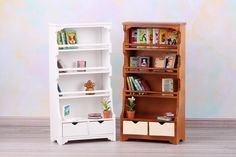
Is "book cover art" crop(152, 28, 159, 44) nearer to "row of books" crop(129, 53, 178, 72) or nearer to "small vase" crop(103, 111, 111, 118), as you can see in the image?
"row of books" crop(129, 53, 178, 72)

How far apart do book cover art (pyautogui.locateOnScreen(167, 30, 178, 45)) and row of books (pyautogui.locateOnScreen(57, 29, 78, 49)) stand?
2.78 ft

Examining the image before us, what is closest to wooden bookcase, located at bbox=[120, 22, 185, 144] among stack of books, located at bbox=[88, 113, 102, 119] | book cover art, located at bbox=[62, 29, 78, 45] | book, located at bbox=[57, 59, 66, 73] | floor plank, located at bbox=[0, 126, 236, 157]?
floor plank, located at bbox=[0, 126, 236, 157]

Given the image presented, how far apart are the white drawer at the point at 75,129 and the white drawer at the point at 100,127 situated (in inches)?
2.2

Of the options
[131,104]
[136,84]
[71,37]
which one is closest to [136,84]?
[136,84]

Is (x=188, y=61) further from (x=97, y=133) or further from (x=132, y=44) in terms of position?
(x=97, y=133)

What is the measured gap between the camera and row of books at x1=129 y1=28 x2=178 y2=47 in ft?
20.7

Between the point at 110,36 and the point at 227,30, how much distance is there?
3.79 ft

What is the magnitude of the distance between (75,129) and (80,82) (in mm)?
500

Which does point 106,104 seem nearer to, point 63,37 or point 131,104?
point 131,104

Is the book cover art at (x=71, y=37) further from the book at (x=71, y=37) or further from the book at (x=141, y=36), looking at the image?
the book at (x=141, y=36)

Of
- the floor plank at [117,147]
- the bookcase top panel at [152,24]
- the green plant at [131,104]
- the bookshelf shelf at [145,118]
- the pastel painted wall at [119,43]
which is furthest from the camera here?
the pastel painted wall at [119,43]

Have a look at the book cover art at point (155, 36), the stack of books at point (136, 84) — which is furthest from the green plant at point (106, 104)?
the book cover art at point (155, 36)

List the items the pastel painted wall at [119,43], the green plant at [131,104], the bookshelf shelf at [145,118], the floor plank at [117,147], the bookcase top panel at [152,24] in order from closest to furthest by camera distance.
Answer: the floor plank at [117,147]
the bookcase top panel at [152,24]
the bookshelf shelf at [145,118]
the green plant at [131,104]
the pastel painted wall at [119,43]

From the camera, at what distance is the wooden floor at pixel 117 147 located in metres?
5.89
